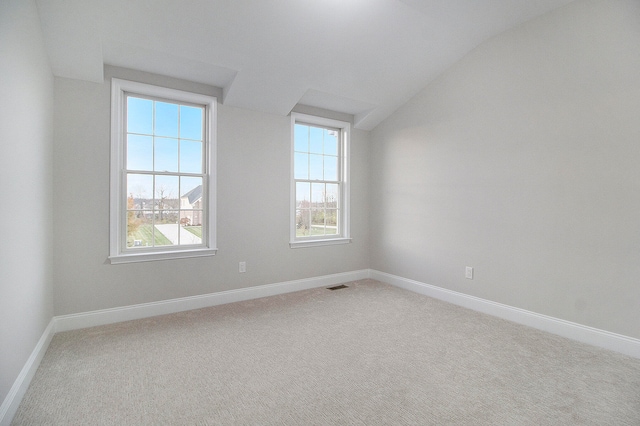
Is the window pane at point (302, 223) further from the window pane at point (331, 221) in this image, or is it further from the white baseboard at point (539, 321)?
the white baseboard at point (539, 321)

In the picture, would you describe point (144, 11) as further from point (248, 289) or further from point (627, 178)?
point (627, 178)

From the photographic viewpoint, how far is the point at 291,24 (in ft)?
9.00

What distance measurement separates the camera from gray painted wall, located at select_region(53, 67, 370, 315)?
2.77 meters

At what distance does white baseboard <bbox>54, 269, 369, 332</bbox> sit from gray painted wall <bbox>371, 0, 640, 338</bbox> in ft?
4.70

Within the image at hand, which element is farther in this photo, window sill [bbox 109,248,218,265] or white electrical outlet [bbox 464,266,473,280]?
white electrical outlet [bbox 464,266,473,280]

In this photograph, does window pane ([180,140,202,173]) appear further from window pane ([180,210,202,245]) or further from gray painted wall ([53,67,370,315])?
window pane ([180,210,202,245])

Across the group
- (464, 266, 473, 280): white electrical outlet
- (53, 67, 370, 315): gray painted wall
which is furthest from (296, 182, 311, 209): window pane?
(464, 266, 473, 280): white electrical outlet

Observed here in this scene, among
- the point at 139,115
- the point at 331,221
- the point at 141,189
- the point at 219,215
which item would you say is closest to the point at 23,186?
the point at 141,189

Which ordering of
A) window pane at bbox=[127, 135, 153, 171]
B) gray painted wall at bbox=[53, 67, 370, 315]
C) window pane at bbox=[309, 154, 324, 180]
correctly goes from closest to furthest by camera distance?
1. gray painted wall at bbox=[53, 67, 370, 315]
2. window pane at bbox=[127, 135, 153, 171]
3. window pane at bbox=[309, 154, 324, 180]

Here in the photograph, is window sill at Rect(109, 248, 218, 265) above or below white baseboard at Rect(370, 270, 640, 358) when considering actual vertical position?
above

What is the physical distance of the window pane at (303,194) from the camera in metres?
4.23

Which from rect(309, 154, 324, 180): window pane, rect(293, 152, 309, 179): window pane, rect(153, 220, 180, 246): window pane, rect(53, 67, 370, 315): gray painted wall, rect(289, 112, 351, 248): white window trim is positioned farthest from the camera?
rect(309, 154, 324, 180): window pane

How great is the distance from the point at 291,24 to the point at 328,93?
1.12 meters

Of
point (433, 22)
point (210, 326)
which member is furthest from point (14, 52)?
point (433, 22)
